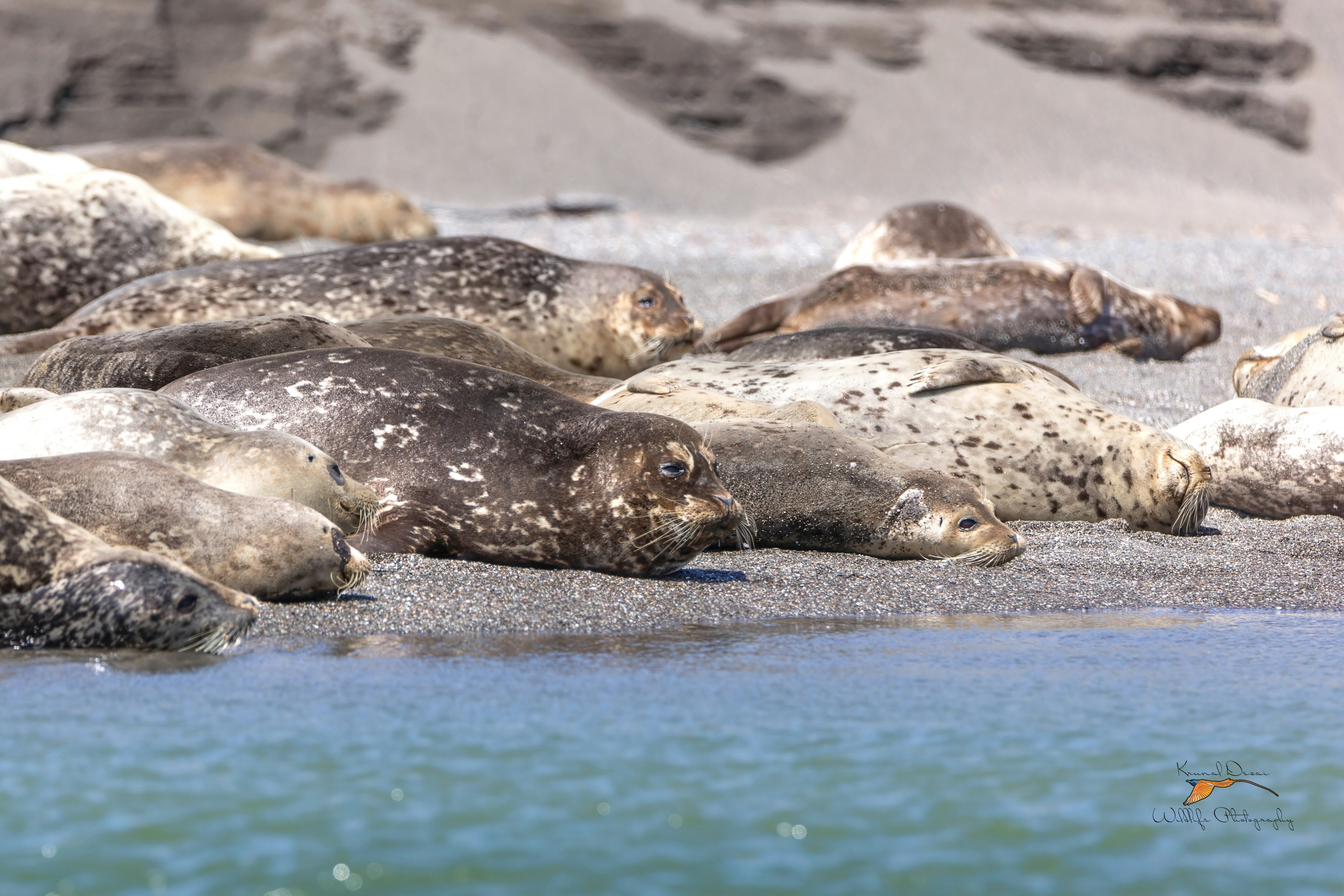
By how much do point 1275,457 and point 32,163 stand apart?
7.22 m

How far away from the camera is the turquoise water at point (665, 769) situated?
1853 mm

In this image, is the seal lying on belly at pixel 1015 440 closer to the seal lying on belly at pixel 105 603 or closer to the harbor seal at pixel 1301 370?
the harbor seal at pixel 1301 370

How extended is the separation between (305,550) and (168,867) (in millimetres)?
1678

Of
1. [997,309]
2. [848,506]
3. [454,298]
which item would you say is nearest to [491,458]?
[848,506]

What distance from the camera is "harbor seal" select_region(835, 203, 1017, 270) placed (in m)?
9.70

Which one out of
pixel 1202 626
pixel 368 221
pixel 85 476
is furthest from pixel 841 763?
pixel 368 221

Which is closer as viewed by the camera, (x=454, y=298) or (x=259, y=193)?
(x=454, y=298)

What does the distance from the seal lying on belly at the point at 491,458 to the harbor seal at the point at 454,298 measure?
6.72ft

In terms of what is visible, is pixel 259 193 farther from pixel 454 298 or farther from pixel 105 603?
pixel 105 603

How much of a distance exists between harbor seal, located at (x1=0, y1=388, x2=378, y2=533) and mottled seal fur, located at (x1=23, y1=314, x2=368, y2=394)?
0.77 m

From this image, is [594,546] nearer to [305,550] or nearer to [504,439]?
[504,439]

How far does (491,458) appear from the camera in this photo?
426 centimetres

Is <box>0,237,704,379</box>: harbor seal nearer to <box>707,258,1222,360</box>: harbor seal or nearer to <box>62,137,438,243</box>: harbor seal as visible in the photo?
<box>707,258,1222,360</box>: harbor seal

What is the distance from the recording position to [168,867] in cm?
184
